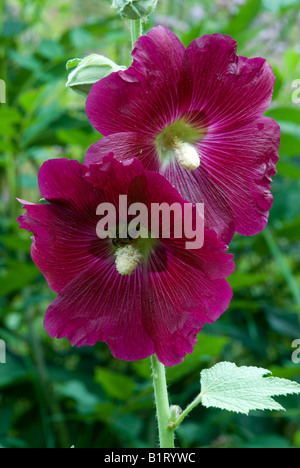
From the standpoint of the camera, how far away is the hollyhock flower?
41 cm

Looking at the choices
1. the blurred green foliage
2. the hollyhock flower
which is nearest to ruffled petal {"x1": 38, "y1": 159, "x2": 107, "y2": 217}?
the hollyhock flower

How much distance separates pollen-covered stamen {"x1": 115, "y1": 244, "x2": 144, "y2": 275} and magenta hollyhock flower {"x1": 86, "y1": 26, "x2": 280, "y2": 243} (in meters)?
0.07

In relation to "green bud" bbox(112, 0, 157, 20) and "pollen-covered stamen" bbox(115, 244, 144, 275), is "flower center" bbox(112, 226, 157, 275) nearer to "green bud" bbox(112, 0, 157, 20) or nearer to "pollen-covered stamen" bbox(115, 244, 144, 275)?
"pollen-covered stamen" bbox(115, 244, 144, 275)

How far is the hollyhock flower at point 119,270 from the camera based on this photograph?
0.41 meters

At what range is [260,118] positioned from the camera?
47 cm

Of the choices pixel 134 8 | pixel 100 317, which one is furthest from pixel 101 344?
pixel 134 8

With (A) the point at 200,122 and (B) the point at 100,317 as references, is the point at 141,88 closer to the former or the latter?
(A) the point at 200,122

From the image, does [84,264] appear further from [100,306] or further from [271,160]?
[271,160]

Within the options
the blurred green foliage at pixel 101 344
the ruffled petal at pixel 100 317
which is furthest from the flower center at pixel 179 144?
the blurred green foliage at pixel 101 344

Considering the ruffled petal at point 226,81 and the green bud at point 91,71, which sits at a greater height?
the green bud at point 91,71

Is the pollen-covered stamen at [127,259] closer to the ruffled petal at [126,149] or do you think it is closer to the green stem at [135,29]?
the ruffled petal at [126,149]

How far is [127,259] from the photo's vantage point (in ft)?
1.51

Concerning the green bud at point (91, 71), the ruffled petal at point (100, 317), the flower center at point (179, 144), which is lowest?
the ruffled petal at point (100, 317)
